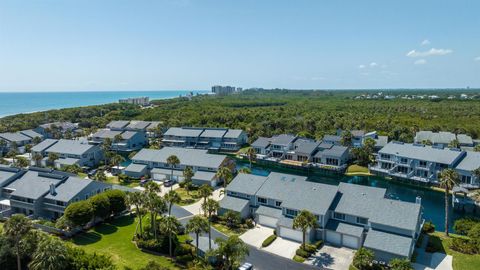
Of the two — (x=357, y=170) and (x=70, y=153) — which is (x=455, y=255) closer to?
(x=357, y=170)

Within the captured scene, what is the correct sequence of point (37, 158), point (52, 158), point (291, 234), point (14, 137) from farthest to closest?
point (14, 137) < point (52, 158) < point (37, 158) < point (291, 234)

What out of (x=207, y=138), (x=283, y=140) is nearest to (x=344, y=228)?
(x=283, y=140)

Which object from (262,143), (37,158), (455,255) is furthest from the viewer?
(262,143)

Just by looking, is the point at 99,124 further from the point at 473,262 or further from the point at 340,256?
the point at 473,262

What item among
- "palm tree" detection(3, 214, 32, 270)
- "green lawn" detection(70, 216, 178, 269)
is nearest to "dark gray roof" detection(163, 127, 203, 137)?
"green lawn" detection(70, 216, 178, 269)

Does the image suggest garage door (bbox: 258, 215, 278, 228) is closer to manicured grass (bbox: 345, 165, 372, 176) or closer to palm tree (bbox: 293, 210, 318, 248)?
palm tree (bbox: 293, 210, 318, 248)

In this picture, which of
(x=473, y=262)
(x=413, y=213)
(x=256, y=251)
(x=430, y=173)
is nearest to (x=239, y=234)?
(x=256, y=251)

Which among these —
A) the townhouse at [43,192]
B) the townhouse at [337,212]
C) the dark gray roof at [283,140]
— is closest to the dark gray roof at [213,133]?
the dark gray roof at [283,140]
